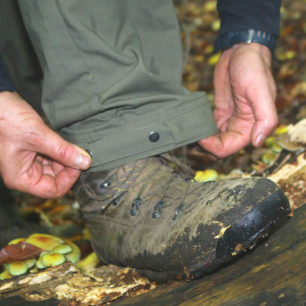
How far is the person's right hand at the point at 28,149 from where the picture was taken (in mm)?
1692

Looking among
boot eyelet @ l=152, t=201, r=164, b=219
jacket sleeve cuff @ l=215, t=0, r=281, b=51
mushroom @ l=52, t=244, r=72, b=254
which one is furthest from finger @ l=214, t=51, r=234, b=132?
mushroom @ l=52, t=244, r=72, b=254

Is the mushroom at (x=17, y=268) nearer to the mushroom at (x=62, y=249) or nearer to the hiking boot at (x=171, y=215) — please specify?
the mushroom at (x=62, y=249)

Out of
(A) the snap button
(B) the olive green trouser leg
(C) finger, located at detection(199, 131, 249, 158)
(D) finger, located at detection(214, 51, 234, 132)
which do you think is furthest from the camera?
(D) finger, located at detection(214, 51, 234, 132)

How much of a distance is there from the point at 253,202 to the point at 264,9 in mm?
1300

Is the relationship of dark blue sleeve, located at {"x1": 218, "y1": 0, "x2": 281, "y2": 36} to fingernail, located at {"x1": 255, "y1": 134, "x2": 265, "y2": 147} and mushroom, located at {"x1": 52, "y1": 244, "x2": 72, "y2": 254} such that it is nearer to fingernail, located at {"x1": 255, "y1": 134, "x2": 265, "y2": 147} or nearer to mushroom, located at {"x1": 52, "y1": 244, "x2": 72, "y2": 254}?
fingernail, located at {"x1": 255, "y1": 134, "x2": 265, "y2": 147}

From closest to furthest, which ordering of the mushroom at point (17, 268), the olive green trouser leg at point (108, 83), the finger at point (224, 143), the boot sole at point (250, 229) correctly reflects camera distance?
the boot sole at point (250, 229)
the olive green trouser leg at point (108, 83)
the mushroom at point (17, 268)
the finger at point (224, 143)

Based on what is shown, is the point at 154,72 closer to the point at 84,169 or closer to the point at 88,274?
the point at 84,169

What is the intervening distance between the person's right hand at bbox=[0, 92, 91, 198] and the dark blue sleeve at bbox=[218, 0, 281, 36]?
1201 millimetres

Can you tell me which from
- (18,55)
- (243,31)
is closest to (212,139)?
(243,31)

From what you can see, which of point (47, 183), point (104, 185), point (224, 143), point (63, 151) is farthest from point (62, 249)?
point (224, 143)

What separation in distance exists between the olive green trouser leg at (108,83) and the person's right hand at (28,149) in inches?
2.8

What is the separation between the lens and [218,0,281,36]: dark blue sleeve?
7.02ft

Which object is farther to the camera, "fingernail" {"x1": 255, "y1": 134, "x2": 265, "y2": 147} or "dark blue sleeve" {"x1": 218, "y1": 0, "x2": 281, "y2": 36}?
"dark blue sleeve" {"x1": 218, "y1": 0, "x2": 281, "y2": 36}

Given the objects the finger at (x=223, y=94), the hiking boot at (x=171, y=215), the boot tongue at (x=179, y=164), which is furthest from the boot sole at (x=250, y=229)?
the finger at (x=223, y=94)
